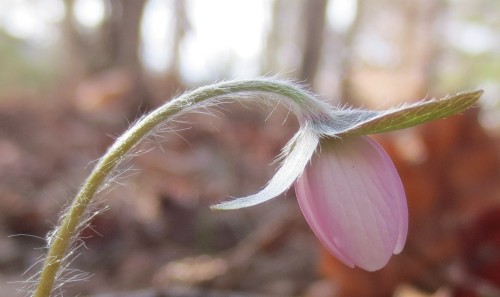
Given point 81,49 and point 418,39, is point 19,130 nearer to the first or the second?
point 81,49

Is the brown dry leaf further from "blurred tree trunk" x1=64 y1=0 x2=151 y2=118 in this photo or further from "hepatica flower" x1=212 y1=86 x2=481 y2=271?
"blurred tree trunk" x1=64 y1=0 x2=151 y2=118

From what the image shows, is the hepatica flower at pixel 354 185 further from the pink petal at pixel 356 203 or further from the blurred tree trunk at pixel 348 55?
the blurred tree trunk at pixel 348 55

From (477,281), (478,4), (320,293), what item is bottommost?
(478,4)

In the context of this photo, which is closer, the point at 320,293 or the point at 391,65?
the point at 320,293

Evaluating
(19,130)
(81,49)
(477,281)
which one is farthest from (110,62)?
(477,281)

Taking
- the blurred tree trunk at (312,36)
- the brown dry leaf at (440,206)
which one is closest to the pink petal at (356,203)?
the brown dry leaf at (440,206)

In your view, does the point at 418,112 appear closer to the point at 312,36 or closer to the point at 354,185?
the point at 354,185
